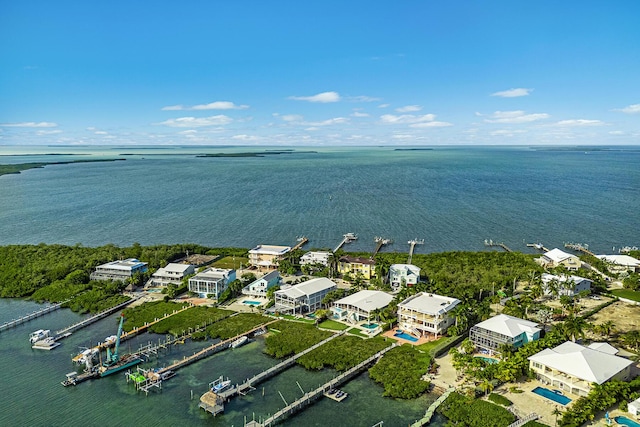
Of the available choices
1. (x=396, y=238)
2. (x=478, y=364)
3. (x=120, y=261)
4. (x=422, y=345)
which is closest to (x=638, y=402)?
(x=478, y=364)

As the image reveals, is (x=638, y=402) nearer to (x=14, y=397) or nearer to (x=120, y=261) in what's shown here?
(x=14, y=397)

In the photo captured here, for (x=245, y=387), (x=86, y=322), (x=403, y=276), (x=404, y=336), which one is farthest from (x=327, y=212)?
(x=245, y=387)

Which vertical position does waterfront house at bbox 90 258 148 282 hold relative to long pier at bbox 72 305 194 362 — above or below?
above

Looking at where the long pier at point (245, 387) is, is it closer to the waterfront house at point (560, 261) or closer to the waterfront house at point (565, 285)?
the waterfront house at point (565, 285)

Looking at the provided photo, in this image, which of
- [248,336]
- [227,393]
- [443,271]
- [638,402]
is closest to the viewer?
[638,402]

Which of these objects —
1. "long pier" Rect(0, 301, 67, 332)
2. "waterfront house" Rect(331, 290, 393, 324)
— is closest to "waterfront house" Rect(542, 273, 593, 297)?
"waterfront house" Rect(331, 290, 393, 324)

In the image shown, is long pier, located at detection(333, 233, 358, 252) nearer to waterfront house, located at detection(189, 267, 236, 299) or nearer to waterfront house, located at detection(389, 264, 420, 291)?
waterfront house, located at detection(389, 264, 420, 291)
